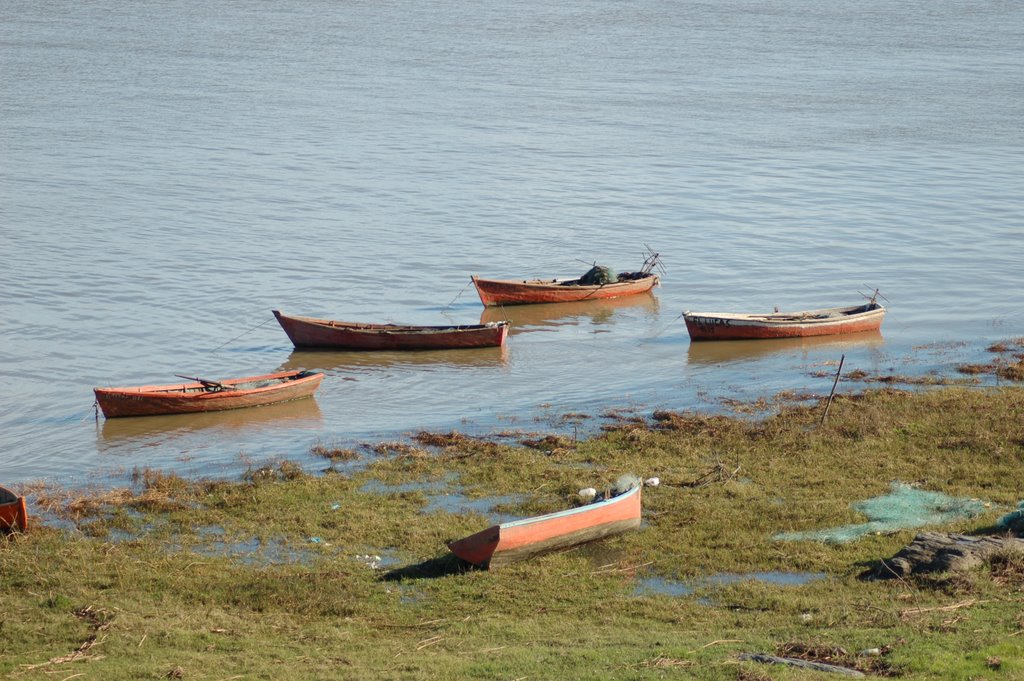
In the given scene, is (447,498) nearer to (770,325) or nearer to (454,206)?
(770,325)

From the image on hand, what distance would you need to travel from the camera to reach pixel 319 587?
13.9 metres

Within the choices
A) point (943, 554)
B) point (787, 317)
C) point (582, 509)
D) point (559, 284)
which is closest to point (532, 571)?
point (582, 509)

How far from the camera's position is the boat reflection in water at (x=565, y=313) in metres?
33.1

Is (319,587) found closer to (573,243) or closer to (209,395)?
(209,395)

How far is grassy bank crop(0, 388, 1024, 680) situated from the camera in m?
11.7

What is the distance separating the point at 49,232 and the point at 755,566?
32.9 m

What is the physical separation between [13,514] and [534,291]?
19882 millimetres

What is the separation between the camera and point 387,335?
94.0 feet

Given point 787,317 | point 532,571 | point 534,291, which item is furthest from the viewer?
point 534,291

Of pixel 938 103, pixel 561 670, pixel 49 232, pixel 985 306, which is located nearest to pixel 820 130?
pixel 938 103

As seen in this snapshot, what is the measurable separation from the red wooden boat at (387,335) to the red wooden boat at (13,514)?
522 inches

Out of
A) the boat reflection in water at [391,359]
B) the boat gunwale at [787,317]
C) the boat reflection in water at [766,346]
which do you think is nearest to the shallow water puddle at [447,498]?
the boat reflection in water at [391,359]

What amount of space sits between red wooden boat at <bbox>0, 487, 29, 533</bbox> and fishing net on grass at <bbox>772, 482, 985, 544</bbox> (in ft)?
31.5

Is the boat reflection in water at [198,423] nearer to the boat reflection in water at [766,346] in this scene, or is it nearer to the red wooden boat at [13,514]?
the red wooden boat at [13,514]
